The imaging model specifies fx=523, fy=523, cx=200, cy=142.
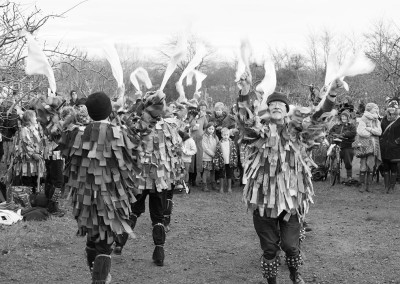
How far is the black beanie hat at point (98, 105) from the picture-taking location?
4.46m

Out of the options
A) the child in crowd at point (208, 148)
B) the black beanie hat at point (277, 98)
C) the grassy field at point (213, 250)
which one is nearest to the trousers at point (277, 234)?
the grassy field at point (213, 250)

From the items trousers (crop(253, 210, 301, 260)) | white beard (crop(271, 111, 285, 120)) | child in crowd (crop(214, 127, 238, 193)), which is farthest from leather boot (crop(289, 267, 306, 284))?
child in crowd (crop(214, 127, 238, 193))

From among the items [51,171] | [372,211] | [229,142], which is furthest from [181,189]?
[372,211]

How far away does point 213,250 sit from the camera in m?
6.55

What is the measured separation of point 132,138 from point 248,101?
109 centimetres

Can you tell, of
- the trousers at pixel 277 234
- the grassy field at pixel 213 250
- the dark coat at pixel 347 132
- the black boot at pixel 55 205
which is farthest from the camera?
the dark coat at pixel 347 132

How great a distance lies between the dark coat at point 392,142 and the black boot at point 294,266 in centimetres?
611

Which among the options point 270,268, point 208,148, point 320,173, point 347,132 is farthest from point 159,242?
point 320,173

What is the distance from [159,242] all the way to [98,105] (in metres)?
2.02

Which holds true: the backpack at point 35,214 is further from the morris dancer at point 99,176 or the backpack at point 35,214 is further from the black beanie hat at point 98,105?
the black beanie hat at point 98,105

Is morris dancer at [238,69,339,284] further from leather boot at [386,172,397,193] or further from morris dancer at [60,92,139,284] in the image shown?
leather boot at [386,172,397,193]

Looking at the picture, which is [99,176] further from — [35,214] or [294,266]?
[35,214]

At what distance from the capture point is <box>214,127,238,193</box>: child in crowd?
1087 cm

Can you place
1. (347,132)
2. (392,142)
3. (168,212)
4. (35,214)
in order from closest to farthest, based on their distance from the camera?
(168,212), (35,214), (392,142), (347,132)
